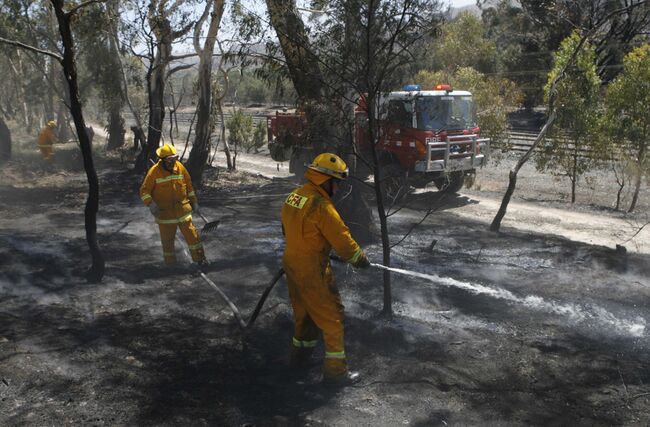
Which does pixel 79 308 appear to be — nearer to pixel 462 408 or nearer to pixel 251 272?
pixel 251 272

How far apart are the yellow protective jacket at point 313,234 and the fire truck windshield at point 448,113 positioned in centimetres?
869

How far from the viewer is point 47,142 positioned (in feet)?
61.8

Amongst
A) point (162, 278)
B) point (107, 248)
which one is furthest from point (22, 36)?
point (162, 278)

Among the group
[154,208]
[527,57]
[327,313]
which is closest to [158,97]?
[154,208]

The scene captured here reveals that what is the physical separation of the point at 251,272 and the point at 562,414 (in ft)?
14.9

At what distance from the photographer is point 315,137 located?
6.21 metres

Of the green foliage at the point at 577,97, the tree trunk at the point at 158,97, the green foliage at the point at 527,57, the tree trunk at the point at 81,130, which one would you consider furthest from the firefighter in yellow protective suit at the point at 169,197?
the green foliage at the point at 527,57

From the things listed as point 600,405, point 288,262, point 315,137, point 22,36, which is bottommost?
point 600,405

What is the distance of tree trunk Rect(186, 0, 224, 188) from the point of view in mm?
15539

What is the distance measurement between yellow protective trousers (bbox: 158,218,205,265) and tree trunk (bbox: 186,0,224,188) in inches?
300

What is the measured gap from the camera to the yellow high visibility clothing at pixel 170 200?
7.48 m

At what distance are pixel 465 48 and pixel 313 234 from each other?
1119 inches

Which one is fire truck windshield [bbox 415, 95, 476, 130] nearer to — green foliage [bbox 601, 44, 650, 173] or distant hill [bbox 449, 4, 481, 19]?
distant hill [bbox 449, 4, 481, 19]

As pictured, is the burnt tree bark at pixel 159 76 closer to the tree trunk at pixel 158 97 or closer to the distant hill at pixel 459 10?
the tree trunk at pixel 158 97
